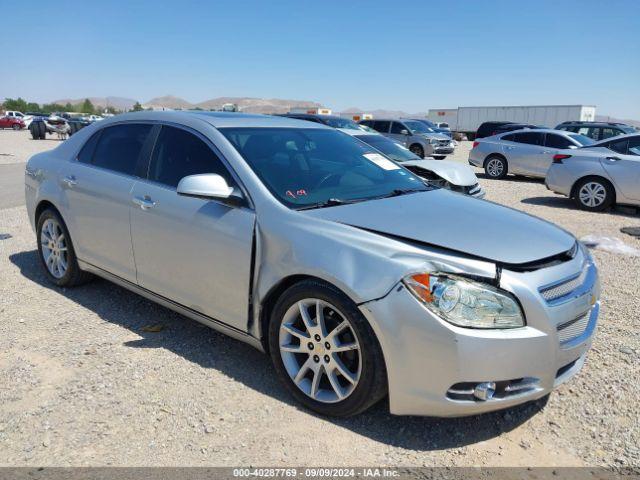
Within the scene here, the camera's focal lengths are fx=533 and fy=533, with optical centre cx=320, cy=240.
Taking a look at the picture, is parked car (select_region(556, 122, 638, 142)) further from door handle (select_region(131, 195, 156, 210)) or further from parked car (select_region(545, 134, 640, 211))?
door handle (select_region(131, 195, 156, 210))

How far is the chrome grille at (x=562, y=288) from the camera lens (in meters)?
2.67

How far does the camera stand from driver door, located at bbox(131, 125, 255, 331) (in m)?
3.27

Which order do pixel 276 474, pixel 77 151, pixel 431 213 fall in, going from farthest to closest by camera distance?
pixel 77 151 < pixel 431 213 < pixel 276 474

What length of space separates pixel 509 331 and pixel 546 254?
0.56 m

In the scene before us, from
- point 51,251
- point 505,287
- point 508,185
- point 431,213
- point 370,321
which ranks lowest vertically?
point 508,185

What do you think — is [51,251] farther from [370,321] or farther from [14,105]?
[14,105]

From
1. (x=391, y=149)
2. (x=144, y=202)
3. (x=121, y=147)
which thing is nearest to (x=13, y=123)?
(x=391, y=149)

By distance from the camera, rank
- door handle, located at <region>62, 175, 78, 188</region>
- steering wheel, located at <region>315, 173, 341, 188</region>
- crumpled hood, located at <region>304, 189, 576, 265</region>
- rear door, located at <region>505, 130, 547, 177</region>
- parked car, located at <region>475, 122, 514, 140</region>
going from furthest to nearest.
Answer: parked car, located at <region>475, 122, 514, 140</region>, rear door, located at <region>505, 130, 547, 177</region>, door handle, located at <region>62, 175, 78, 188</region>, steering wheel, located at <region>315, 173, 341, 188</region>, crumpled hood, located at <region>304, 189, 576, 265</region>

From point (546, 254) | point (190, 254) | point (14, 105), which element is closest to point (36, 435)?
point (190, 254)

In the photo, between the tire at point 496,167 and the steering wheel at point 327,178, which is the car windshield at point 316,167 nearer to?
the steering wheel at point 327,178

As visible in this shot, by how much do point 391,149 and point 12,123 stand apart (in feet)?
174

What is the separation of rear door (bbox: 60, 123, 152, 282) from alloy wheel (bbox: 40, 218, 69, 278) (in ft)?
1.00

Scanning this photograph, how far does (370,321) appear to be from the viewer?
2662 millimetres

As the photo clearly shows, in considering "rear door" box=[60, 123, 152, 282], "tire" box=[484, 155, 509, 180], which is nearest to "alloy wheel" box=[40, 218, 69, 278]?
"rear door" box=[60, 123, 152, 282]
